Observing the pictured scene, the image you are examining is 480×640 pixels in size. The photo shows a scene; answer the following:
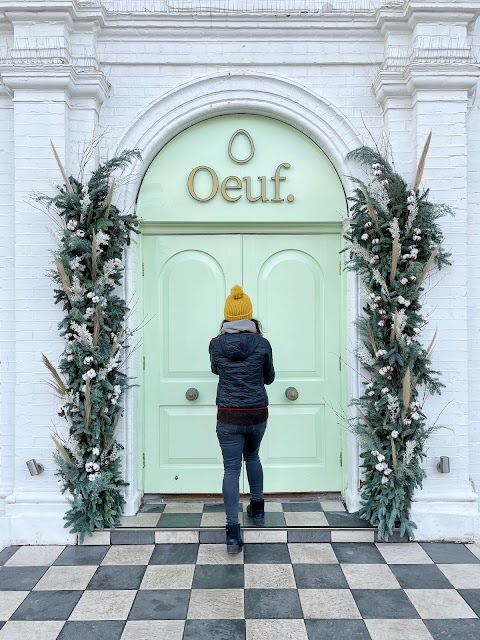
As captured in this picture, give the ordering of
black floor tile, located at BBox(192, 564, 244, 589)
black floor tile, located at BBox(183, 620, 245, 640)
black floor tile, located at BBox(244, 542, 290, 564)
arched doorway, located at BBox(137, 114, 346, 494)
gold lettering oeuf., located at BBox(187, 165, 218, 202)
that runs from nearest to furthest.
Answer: black floor tile, located at BBox(183, 620, 245, 640) < black floor tile, located at BBox(192, 564, 244, 589) < black floor tile, located at BBox(244, 542, 290, 564) < gold lettering oeuf., located at BBox(187, 165, 218, 202) < arched doorway, located at BBox(137, 114, 346, 494)

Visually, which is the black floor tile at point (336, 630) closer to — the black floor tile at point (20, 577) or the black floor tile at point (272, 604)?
the black floor tile at point (272, 604)

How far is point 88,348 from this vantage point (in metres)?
3.94

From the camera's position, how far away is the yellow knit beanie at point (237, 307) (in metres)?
3.76

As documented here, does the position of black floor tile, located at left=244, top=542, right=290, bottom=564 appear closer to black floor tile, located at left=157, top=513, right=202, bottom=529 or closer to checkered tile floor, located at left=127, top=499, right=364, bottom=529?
checkered tile floor, located at left=127, top=499, right=364, bottom=529

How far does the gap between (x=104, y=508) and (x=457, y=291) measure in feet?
9.96

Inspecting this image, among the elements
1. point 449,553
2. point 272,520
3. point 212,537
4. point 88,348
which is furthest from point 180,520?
point 449,553

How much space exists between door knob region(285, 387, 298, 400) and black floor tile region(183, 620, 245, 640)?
6.09 ft

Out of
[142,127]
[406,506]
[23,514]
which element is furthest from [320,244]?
[23,514]

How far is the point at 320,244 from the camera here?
4520mm

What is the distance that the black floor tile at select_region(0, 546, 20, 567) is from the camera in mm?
3760

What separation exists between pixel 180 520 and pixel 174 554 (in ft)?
1.13

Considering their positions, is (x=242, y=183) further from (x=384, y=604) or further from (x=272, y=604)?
(x=384, y=604)

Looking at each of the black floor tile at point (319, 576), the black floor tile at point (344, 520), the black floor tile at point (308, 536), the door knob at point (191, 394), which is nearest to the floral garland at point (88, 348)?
the door knob at point (191, 394)

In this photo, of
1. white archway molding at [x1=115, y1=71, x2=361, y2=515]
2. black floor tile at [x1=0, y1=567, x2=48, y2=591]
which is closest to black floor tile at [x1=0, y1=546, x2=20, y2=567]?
black floor tile at [x1=0, y1=567, x2=48, y2=591]
